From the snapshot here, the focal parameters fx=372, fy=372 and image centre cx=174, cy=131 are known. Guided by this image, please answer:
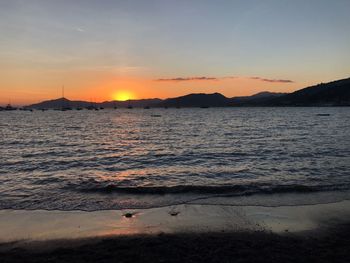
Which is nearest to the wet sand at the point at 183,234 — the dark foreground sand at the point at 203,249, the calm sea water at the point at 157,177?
the dark foreground sand at the point at 203,249

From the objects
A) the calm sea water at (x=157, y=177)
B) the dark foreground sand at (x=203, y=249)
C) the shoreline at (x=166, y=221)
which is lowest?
the calm sea water at (x=157, y=177)

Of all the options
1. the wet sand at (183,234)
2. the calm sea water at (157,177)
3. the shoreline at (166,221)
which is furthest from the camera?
the calm sea water at (157,177)

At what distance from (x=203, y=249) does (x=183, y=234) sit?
1.46 meters

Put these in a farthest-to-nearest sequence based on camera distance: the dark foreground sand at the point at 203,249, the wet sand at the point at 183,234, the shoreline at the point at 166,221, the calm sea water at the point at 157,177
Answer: the calm sea water at the point at 157,177, the shoreline at the point at 166,221, the wet sand at the point at 183,234, the dark foreground sand at the point at 203,249

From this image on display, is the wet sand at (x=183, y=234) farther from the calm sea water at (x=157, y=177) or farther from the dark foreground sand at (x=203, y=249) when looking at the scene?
the calm sea water at (x=157, y=177)

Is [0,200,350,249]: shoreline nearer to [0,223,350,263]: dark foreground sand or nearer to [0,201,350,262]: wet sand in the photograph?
[0,201,350,262]: wet sand

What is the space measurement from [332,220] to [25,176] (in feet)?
56.9

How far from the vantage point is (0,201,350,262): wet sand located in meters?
9.57

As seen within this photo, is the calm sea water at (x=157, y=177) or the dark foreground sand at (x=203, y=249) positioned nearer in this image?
the dark foreground sand at (x=203, y=249)

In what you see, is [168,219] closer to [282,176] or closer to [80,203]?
[80,203]

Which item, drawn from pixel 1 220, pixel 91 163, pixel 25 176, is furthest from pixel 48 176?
pixel 1 220

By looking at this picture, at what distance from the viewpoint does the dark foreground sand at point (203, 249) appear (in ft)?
30.8

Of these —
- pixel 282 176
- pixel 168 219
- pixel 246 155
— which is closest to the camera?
pixel 168 219

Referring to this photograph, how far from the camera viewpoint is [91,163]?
2842 centimetres
